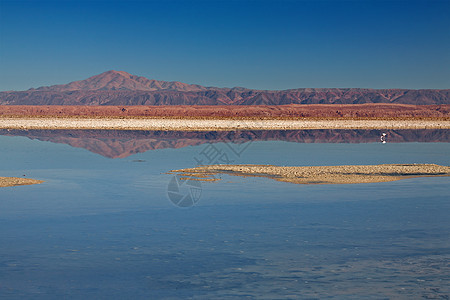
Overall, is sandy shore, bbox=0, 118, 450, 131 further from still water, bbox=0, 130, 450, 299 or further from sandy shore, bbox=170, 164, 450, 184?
still water, bbox=0, 130, 450, 299

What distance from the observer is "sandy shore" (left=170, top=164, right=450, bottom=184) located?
19.0 metres

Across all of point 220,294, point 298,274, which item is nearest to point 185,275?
point 220,294

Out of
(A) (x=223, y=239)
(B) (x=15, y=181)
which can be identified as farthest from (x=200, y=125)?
(A) (x=223, y=239)

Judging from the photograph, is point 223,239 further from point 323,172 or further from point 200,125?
point 200,125

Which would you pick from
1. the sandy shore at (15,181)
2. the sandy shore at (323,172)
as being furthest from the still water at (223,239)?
the sandy shore at (323,172)

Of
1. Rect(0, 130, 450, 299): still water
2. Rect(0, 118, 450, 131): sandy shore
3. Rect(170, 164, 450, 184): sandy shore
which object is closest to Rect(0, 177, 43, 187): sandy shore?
Rect(0, 130, 450, 299): still water

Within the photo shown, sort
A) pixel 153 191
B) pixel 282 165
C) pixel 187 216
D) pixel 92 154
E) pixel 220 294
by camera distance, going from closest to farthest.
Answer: pixel 220 294, pixel 187 216, pixel 153 191, pixel 282 165, pixel 92 154

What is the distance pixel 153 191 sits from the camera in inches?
651

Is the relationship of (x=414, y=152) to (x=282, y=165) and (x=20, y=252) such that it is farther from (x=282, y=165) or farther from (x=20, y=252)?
(x=20, y=252)

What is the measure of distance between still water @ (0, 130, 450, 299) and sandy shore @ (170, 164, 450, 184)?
87 cm

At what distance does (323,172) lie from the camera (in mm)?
20484

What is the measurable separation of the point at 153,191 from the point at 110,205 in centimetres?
235

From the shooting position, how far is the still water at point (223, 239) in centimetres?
810

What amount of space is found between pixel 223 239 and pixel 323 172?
10.4 m
